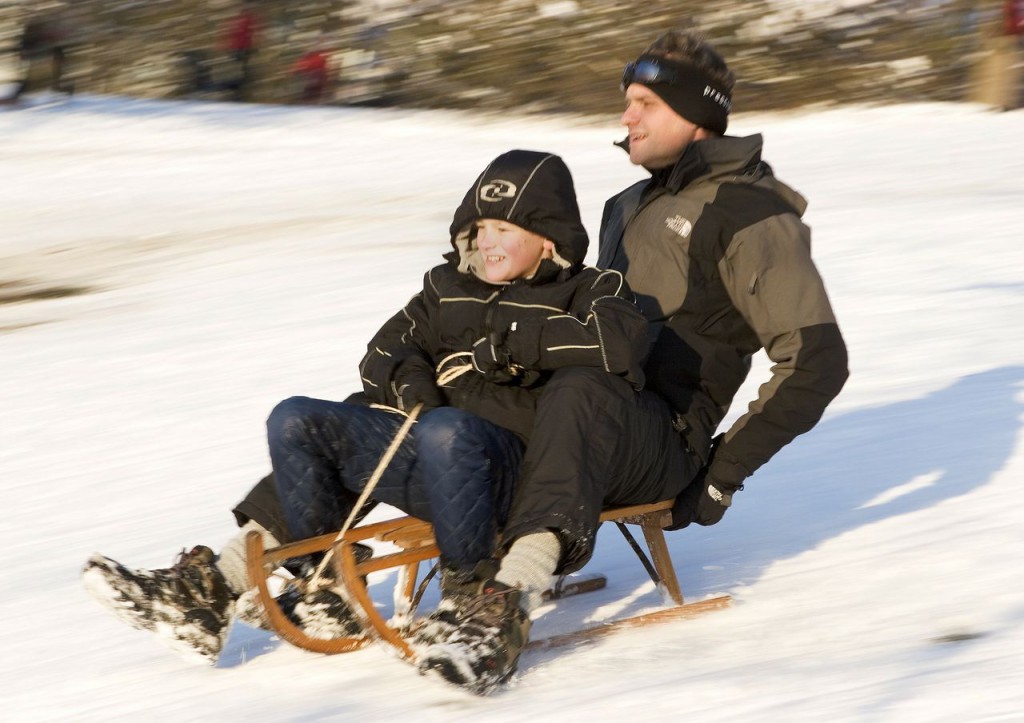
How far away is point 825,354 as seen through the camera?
335cm

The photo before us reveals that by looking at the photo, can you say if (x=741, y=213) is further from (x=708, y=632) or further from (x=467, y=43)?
(x=467, y=43)

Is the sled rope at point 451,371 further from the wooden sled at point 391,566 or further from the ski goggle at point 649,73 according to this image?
the ski goggle at point 649,73

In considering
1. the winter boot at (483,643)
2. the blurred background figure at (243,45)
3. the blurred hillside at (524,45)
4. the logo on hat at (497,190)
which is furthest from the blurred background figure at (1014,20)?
the winter boot at (483,643)

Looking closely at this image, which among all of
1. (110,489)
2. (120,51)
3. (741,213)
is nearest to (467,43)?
(120,51)

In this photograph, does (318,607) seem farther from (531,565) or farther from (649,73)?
(649,73)

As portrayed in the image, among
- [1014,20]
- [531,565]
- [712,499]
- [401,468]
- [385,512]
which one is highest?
[401,468]

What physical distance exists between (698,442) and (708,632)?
0.42 metres

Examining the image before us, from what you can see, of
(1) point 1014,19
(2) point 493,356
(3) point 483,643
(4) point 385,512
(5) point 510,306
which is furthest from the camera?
(1) point 1014,19

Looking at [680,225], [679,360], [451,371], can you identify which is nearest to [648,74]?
[680,225]

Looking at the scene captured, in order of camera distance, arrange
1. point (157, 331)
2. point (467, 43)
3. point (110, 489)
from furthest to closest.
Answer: point (467, 43), point (157, 331), point (110, 489)

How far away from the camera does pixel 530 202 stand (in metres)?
3.21

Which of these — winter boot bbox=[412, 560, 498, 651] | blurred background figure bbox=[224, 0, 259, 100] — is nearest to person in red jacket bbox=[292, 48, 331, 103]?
blurred background figure bbox=[224, 0, 259, 100]

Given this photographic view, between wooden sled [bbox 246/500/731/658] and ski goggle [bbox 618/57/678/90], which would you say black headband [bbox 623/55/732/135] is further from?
wooden sled [bbox 246/500/731/658]

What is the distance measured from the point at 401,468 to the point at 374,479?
0.27ft
